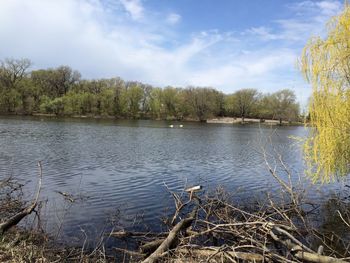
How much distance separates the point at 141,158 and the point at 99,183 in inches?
364

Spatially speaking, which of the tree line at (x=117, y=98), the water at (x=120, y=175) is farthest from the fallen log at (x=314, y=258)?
the tree line at (x=117, y=98)

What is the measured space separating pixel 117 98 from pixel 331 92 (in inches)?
3784

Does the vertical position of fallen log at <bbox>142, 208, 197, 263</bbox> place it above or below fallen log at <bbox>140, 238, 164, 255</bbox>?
above

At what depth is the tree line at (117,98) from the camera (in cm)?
9294

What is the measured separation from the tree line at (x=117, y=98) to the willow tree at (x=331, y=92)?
3107 inches

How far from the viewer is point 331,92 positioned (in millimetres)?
11469

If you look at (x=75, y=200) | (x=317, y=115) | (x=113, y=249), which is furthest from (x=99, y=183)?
(x=317, y=115)

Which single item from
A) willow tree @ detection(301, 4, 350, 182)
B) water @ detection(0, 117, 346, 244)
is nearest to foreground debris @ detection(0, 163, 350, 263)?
water @ detection(0, 117, 346, 244)

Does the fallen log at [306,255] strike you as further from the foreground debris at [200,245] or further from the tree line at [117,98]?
the tree line at [117,98]

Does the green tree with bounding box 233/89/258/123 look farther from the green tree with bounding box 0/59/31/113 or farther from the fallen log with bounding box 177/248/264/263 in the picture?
the fallen log with bounding box 177/248/264/263

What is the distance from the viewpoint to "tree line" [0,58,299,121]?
305ft

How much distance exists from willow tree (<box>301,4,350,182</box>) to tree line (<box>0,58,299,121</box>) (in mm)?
78907

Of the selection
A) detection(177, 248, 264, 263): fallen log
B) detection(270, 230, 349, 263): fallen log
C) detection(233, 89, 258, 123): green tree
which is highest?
detection(233, 89, 258, 123): green tree

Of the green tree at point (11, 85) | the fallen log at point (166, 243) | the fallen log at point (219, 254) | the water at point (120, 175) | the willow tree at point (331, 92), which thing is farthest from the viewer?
the green tree at point (11, 85)
